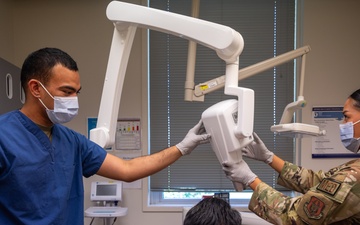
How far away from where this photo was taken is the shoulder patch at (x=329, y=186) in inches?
45.5

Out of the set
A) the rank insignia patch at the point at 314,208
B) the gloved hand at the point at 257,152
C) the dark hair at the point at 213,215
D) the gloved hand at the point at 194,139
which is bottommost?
the rank insignia patch at the point at 314,208

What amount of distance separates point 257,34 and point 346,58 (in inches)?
31.7

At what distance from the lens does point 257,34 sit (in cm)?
277

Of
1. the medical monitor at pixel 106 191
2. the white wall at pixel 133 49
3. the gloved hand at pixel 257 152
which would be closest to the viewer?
the gloved hand at pixel 257 152

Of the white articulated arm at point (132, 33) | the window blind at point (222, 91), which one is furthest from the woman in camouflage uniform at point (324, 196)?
the window blind at point (222, 91)

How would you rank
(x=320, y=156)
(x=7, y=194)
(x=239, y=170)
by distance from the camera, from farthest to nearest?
(x=320, y=156) → (x=239, y=170) → (x=7, y=194)

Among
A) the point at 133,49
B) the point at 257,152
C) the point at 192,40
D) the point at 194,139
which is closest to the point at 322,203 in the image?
the point at 257,152

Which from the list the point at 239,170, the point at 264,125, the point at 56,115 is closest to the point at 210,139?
the point at 239,170

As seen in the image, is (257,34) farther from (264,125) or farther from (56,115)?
(56,115)

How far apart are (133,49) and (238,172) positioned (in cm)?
188

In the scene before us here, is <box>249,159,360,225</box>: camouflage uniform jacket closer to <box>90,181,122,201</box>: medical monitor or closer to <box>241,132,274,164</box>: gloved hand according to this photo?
<box>241,132,274,164</box>: gloved hand

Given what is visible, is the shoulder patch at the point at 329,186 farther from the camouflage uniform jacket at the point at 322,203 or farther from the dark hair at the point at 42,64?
the dark hair at the point at 42,64

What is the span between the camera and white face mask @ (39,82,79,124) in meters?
1.14

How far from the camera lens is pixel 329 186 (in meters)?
1.18
